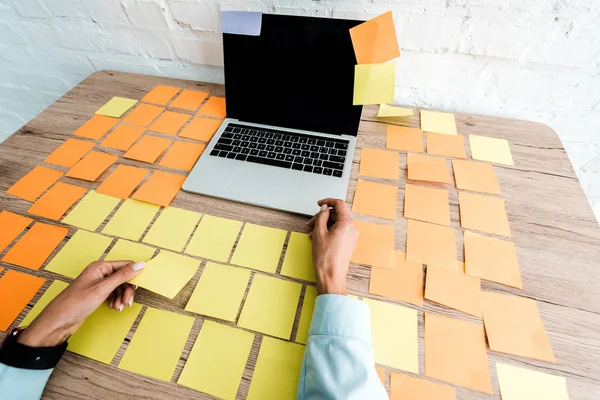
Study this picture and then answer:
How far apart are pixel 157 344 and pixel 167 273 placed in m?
0.12

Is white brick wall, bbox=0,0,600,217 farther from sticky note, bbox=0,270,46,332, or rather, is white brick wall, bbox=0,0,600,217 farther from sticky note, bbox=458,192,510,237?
sticky note, bbox=0,270,46,332

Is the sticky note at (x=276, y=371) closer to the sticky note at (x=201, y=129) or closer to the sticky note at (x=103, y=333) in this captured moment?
the sticky note at (x=103, y=333)

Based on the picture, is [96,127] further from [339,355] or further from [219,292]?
[339,355]

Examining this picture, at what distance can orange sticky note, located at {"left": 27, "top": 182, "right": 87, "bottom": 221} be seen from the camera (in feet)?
2.11

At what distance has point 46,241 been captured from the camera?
60cm

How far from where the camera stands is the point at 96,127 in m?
0.83

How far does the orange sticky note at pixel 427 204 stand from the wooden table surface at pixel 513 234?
0.06 feet

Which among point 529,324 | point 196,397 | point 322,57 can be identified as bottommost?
point 196,397

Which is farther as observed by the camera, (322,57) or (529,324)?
(322,57)

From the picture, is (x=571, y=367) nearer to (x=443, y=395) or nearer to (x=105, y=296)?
(x=443, y=395)

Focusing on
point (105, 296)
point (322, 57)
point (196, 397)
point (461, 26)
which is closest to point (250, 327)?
point (196, 397)

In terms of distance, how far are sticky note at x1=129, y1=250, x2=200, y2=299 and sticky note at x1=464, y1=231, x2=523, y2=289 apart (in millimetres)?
514

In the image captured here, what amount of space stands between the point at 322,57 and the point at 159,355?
663 millimetres

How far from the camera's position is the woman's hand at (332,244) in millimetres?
511
